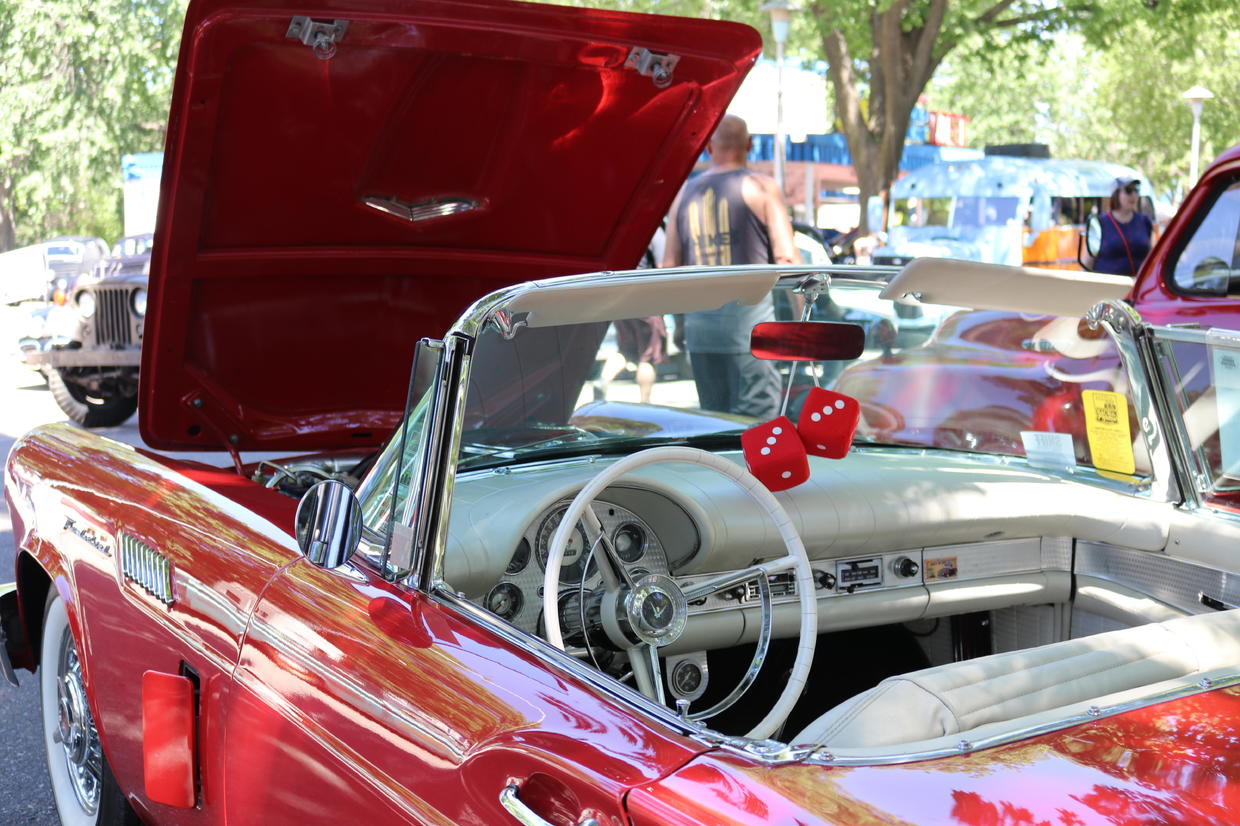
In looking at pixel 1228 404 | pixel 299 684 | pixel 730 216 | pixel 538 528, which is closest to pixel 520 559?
pixel 538 528

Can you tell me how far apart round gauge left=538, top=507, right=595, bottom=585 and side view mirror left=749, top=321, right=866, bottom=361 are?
31.0 inches

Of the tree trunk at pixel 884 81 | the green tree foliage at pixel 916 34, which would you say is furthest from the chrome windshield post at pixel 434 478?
the tree trunk at pixel 884 81

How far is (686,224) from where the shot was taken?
713cm

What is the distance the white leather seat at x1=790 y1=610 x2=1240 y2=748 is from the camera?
1706 millimetres

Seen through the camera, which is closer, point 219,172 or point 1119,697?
point 1119,697

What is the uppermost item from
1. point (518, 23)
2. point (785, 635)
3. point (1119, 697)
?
point (518, 23)

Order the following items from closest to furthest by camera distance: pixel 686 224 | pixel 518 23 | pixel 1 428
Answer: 1. pixel 518 23
2. pixel 686 224
3. pixel 1 428

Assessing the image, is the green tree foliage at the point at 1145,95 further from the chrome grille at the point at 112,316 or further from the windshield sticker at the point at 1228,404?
the windshield sticker at the point at 1228,404

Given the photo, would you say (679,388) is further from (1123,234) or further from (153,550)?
(1123,234)

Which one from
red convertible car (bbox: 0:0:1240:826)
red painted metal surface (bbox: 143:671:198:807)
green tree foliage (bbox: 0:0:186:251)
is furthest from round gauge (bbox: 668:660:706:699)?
green tree foliage (bbox: 0:0:186:251)

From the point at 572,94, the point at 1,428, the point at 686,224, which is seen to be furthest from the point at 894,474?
the point at 1,428

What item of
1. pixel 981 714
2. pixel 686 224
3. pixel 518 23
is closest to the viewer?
pixel 981 714

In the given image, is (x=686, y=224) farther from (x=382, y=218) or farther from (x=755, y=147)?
(x=755, y=147)

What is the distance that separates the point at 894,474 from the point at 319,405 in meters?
1.71
